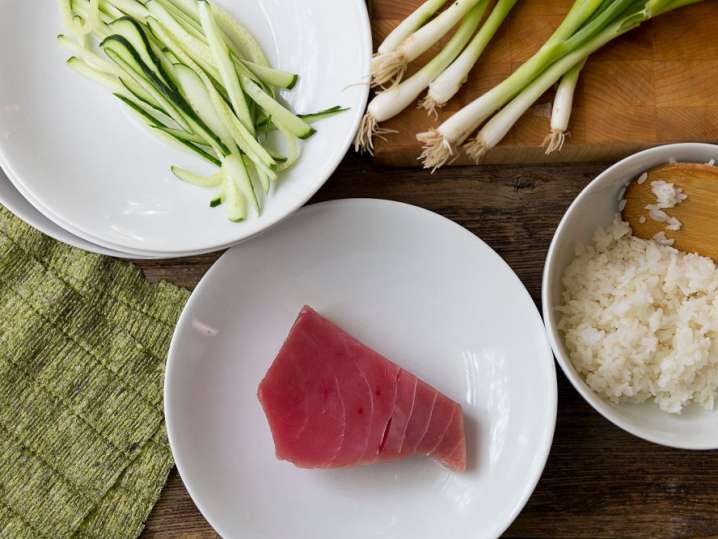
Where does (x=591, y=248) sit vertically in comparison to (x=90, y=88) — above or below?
below

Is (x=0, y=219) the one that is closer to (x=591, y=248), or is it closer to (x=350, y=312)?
(x=350, y=312)

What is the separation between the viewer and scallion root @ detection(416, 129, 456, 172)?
3.92 ft

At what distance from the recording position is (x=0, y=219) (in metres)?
1.32

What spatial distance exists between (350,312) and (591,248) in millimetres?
476

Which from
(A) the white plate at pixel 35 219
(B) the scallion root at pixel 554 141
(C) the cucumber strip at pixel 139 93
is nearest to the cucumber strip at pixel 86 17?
(C) the cucumber strip at pixel 139 93

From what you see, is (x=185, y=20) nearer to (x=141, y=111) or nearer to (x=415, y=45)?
(x=141, y=111)

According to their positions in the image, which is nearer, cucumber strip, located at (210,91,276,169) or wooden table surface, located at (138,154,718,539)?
cucumber strip, located at (210,91,276,169)

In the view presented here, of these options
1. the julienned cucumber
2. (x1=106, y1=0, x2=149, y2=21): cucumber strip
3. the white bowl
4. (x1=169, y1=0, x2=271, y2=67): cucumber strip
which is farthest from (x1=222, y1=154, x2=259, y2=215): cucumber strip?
the white bowl

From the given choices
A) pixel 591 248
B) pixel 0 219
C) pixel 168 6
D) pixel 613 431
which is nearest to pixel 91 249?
pixel 0 219

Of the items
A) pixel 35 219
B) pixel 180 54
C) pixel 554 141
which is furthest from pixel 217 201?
pixel 554 141

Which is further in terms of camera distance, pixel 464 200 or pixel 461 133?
pixel 464 200

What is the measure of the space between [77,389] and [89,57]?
25.0 inches

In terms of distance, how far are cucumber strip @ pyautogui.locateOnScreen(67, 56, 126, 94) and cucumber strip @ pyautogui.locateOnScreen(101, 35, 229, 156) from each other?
44 millimetres

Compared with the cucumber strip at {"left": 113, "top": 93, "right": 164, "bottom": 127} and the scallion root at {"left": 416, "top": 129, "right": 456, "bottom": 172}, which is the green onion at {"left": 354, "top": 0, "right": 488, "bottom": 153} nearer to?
the scallion root at {"left": 416, "top": 129, "right": 456, "bottom": 172}
